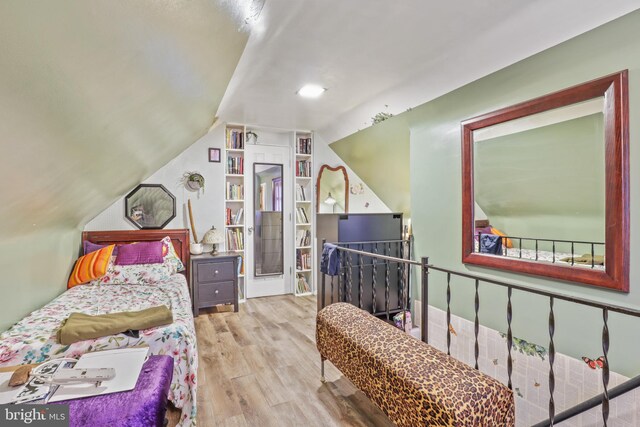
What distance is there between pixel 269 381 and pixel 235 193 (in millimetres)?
2582

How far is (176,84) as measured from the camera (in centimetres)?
162

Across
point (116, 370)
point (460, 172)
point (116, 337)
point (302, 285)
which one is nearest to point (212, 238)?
point (302, 285)

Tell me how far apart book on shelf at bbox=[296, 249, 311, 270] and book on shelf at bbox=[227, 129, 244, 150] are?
170 cm

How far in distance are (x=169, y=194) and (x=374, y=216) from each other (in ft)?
8.28

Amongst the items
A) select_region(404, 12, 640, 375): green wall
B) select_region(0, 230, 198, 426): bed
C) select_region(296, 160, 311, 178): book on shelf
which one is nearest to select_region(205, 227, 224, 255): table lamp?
select_region(0, 230, 198, 426): bed

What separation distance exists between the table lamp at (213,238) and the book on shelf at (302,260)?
1198 millimetres

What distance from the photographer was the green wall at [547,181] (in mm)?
1848

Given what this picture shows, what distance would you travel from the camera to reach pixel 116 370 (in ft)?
4.04

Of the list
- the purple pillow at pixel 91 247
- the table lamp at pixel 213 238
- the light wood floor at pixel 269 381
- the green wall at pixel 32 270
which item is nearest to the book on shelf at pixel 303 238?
the table lamp at pixel 213 238

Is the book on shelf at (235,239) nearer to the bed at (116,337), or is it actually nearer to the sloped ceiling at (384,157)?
the bed at (116,337)

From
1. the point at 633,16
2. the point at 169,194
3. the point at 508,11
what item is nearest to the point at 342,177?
the point at 169,194

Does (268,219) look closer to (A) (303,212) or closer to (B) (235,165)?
(A) (303,212)

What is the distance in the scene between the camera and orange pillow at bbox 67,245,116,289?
3.06m

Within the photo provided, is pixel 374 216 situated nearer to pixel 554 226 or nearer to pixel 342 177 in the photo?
pixel 342 177
